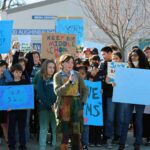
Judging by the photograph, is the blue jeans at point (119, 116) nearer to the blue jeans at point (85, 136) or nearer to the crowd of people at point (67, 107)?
the crowd of people at point (67, 107)

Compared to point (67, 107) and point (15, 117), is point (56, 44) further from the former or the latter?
point (67, 107)

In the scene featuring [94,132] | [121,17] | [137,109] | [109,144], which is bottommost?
[109,144]

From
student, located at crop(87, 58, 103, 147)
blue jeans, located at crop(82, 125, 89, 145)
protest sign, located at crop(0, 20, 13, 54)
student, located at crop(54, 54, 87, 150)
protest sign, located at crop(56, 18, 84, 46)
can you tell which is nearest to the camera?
student, located at crop(54, 54, 87, 150)

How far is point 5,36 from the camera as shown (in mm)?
10953

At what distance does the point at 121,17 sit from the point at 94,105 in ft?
41.4

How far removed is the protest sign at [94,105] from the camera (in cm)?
956

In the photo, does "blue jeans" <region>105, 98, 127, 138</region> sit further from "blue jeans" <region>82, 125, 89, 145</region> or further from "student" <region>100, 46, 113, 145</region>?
"blue jeans" <region>82, 125, 89, 145</region>

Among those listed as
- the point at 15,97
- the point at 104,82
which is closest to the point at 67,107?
the point at 15,97

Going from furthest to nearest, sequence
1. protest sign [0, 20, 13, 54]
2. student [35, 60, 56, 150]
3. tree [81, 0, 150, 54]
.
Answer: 1. tree [81, 0, 150, 54]
2. protest sign [0, 20, 13, 54]
3. student [35, 60, 56, 150]

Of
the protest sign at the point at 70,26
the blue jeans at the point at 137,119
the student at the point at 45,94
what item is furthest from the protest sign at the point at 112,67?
the protest sign at the point at 70,26

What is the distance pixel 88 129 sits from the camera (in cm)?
959

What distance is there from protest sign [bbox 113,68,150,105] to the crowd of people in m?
0.16

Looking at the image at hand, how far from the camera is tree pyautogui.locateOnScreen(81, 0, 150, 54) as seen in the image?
21.2 metres

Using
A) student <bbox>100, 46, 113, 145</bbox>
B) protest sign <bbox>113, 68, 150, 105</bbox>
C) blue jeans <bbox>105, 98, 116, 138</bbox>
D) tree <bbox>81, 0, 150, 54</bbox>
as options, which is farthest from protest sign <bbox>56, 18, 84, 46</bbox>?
tree <bbox>81, 0, 150, 54</bbox>
